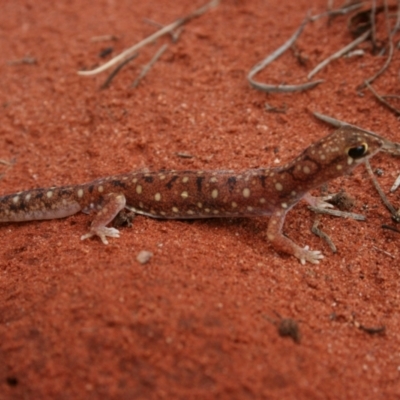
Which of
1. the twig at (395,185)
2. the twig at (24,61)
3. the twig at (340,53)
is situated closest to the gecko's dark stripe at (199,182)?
the twig at (395,185)

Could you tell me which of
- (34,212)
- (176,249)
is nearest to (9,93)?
(34,212)

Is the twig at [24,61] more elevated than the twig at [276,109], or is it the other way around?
the twig at [24,61]

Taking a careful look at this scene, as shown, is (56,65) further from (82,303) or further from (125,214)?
(82,303)

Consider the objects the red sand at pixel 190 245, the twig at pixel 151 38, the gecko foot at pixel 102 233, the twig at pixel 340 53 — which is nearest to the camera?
the red sand at pixel 190 245

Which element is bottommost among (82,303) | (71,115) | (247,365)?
(247,365)

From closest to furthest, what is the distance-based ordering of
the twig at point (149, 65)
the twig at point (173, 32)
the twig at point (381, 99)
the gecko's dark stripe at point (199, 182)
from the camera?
the gecko's dark stripe at point (199, 182)
the twig at point (381, 99)
the twig at point (149, 65)
the twig at point (173, 32)

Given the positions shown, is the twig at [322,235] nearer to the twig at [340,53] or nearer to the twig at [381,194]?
the twig at [381,194]
